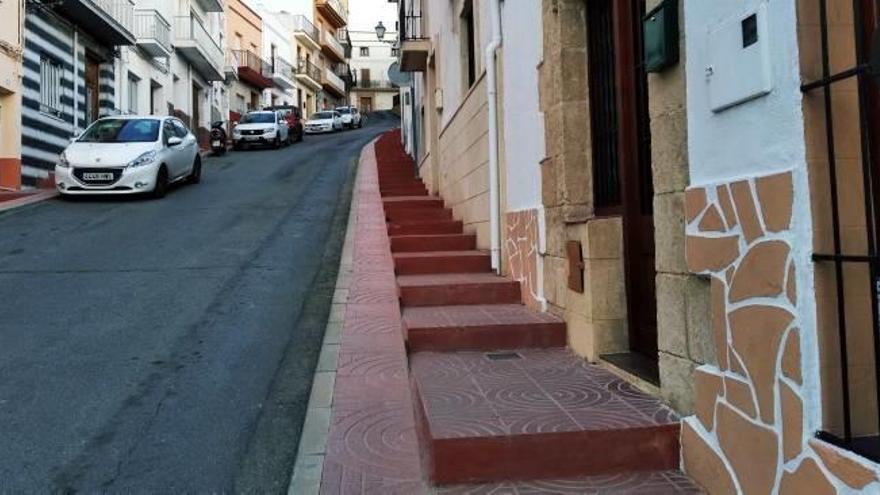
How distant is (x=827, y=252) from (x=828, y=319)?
202 mm

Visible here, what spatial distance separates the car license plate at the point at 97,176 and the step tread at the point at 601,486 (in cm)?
1145

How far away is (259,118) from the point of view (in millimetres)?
27625

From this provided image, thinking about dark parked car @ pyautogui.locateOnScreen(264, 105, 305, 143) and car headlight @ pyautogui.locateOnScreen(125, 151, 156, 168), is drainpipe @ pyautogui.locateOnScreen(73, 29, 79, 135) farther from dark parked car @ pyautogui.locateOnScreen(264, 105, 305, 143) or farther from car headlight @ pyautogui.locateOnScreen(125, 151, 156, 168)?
dark parked car @ pyautogui.locateOnScreen(264, 105, 305, 143)

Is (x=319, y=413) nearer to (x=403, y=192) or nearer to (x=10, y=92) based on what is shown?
(x=403, y=192)

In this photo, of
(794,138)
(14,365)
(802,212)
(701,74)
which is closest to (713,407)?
(802,212)

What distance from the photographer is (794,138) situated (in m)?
2.16

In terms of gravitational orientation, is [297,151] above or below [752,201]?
above

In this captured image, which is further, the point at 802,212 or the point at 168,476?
the point at 168,476

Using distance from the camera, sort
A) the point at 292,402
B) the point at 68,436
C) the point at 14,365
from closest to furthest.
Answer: the point at 68,436, the point at 292,402, the point at 14,365

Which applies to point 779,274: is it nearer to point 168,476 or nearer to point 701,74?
point 701,74

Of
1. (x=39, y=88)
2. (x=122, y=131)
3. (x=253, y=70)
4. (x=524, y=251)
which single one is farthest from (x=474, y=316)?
(x=253, y=70)

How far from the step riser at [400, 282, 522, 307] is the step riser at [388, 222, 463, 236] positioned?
2.71 metres

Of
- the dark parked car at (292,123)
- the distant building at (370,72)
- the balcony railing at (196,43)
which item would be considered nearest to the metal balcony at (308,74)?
the distant building at (370,72)

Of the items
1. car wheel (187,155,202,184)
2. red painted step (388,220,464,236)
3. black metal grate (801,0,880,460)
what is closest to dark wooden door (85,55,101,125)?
car wheel (187,155,202,184)
